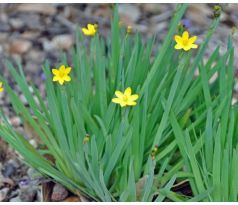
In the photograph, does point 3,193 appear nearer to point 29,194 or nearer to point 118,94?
point 29,194

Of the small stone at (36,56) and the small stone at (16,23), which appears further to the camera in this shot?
the small stone at (16,23)

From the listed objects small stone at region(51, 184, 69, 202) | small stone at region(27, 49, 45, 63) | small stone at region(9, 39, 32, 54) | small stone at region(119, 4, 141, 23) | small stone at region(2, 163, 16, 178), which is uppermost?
small stone at region(119, 4, 141, 23)

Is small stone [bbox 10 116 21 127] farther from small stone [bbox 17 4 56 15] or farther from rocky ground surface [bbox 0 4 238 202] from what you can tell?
small stone [bbox 17 4 56 15]

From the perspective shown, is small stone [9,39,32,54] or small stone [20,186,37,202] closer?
small stone [20,186,37,202]

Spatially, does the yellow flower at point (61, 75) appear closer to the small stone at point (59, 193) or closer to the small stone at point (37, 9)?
the small stone at point (59, 193)

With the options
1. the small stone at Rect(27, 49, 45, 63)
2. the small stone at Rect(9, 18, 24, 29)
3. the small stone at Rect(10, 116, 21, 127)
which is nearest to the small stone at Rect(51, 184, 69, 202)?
the small stone at Rect(10, 116, 21, 127)

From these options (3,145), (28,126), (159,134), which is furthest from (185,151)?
(3,145)

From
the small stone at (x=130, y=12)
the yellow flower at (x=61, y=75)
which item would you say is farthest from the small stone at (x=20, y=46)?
the yellow flower at (x=61, y=75)

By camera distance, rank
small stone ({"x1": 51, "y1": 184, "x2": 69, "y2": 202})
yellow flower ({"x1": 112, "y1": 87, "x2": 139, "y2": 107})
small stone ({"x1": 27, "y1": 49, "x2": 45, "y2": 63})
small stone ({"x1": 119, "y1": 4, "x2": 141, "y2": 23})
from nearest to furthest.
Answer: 1. yellow flower ({"x1": 112, "y1": 87, "x2": 139, "y2": 107})
2. small stone ({"x1": 51, "y1": 184, "x2": 69, "y2": 202})
3. small stone ({"x1": 27, "y1": 49, "x2": 45, "y2": 63})
4. small stone ({"x1": 119, "y1": 4, "x2": 141, "y2": 23})
